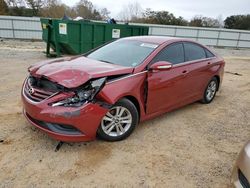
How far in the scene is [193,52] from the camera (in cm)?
500

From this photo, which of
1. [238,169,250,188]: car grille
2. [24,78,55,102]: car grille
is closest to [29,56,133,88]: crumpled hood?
[24,78,55,102]: car grille

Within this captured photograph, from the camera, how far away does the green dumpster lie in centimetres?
1031

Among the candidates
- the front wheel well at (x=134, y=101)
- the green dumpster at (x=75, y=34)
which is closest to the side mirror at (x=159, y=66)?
the front wheel well at (x=134, y=101)

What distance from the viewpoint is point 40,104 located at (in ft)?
10.3

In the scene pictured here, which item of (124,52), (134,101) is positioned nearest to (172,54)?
(124,52)

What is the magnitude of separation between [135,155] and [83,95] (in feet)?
3.49

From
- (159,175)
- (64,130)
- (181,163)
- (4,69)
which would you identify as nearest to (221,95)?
(181,163)

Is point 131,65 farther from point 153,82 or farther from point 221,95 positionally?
point 221,95

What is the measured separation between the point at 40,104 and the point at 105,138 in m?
1.01

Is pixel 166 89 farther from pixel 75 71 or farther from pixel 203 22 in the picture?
pixel 203 22

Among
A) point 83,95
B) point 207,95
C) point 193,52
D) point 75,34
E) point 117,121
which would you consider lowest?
point 207,95

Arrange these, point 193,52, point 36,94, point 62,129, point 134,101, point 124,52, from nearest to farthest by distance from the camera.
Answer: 1. point 62,129
2. point 36,94
3. point 134,101
4. point 124,52
5. point 193,52

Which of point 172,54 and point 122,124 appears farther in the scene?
point 172,54

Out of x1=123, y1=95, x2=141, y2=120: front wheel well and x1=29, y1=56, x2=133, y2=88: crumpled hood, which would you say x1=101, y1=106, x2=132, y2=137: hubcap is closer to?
x1=123, y1=95, x2=141, y2=120: front wheel well
